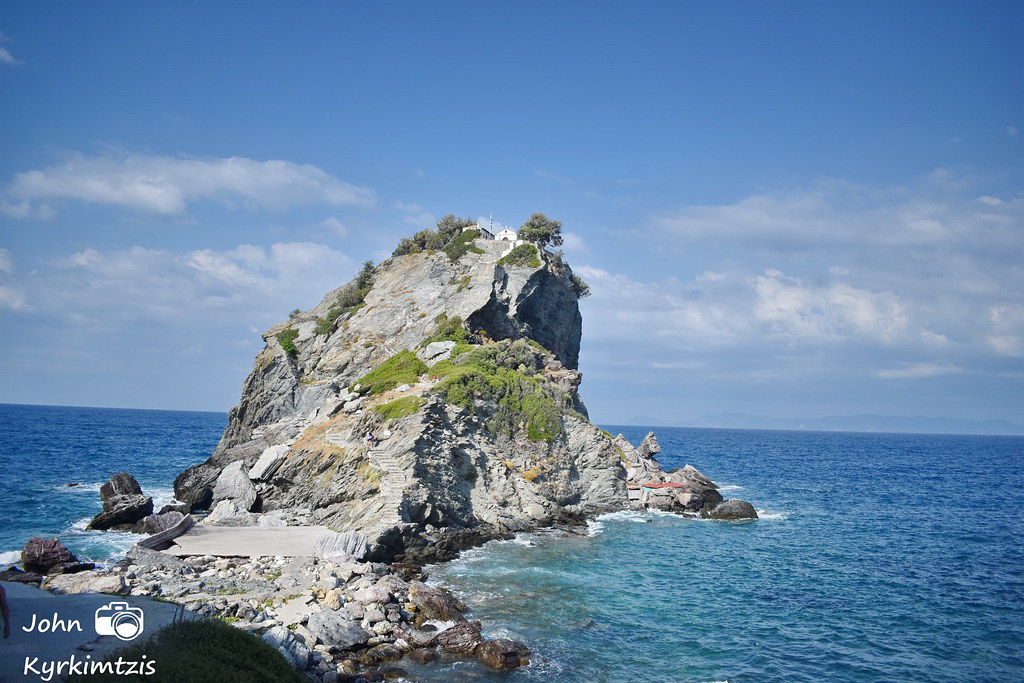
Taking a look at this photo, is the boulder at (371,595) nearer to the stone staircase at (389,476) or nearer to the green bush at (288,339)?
the stone staircase at (389,476)

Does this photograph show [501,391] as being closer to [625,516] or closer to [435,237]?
[625,516]

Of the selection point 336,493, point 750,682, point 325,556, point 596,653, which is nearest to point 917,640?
point 750,682

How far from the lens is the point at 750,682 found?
56.2 feet

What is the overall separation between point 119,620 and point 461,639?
9.07 metres

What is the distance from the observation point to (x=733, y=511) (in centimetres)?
4309

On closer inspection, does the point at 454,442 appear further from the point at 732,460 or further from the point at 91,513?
the point at 732,460

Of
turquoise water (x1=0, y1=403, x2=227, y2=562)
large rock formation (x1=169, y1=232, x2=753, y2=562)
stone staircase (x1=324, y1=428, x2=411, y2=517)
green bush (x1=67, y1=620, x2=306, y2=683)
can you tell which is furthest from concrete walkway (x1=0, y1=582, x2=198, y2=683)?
stone staircase (x1=324, y1=428, x2=411, y2=517)

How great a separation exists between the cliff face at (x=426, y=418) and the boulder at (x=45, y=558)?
1012 centimetres

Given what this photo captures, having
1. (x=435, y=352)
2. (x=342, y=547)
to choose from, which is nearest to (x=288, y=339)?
(x=435, y=352)

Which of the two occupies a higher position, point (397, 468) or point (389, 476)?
point (397, 468)

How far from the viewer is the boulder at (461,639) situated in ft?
58.1

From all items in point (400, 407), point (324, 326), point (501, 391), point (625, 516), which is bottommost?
point (625, 516)

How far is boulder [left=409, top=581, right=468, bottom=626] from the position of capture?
20109 mm

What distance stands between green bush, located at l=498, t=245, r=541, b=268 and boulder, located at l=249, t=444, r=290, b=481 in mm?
26743
